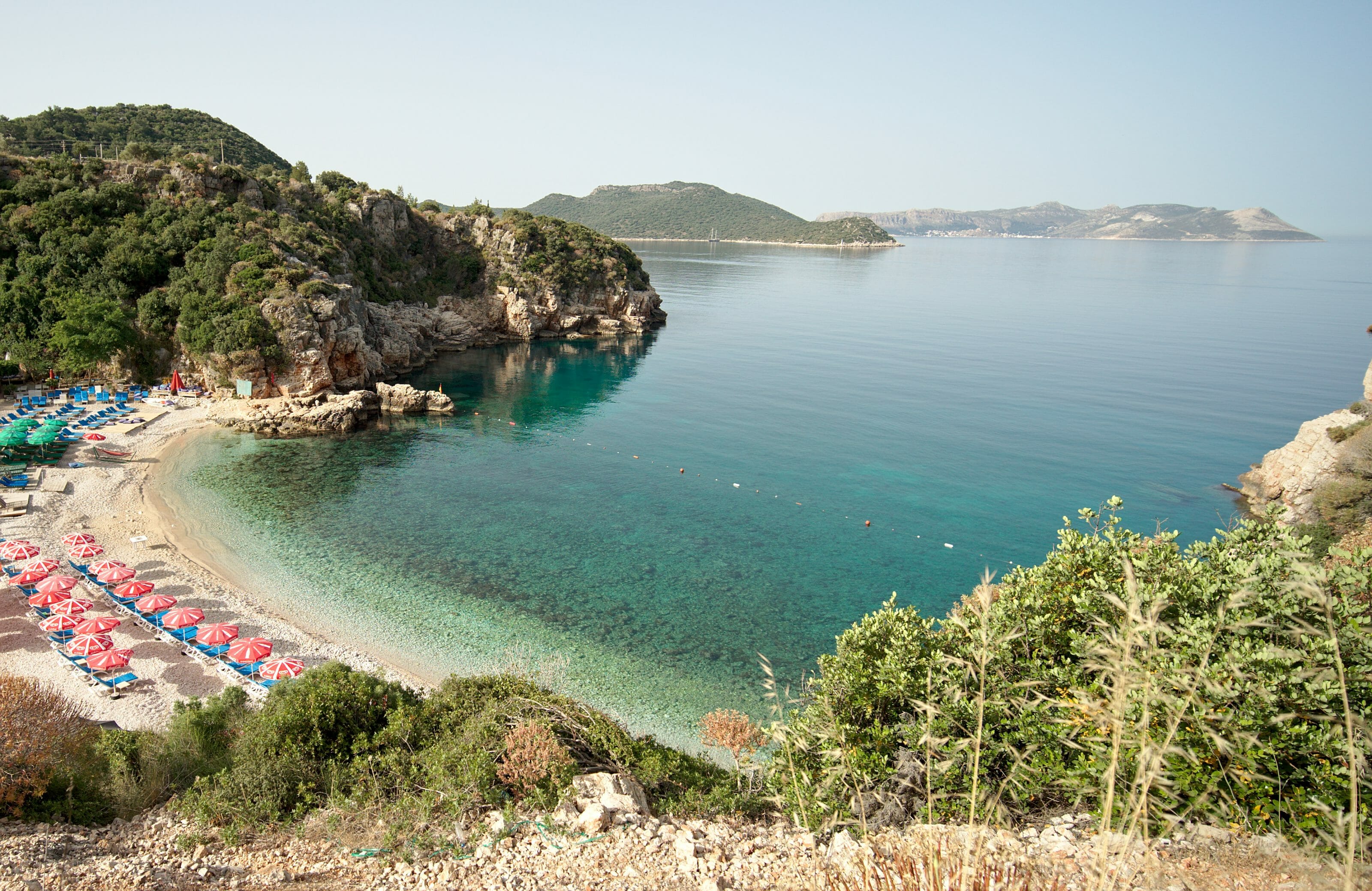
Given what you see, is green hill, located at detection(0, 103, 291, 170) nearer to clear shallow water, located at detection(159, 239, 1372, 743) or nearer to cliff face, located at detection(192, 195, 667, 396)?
cliff face, located at detection(192, 195, 667, 396)

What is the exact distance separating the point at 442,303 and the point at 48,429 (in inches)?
1602

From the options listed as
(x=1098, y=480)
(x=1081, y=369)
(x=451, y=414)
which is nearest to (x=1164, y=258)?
(x=1081, y=369)

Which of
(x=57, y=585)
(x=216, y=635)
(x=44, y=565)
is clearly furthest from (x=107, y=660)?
(x=44, y=565)

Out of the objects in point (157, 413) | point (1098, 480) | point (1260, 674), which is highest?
point (1260, 674)

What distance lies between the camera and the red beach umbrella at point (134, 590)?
65.6ft

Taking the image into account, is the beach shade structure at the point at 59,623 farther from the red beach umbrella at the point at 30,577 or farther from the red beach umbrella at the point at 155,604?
the red beach umbrella at the point at 30,577

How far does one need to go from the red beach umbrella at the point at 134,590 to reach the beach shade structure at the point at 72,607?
31.5 inches

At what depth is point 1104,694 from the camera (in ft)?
21.2

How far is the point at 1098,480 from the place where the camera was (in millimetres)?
34594

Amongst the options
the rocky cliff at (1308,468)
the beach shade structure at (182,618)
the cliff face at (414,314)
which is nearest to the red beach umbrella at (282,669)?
the beach shade structure at (182,618)

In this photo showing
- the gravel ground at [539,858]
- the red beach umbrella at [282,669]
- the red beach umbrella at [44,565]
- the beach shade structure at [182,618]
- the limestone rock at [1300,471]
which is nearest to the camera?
the gravel ground at [539,858]

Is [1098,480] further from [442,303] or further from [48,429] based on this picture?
[442,303]

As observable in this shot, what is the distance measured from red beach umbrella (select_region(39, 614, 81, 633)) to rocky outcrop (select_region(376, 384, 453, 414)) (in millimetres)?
26248

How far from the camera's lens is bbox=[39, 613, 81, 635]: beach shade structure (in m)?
18.0
